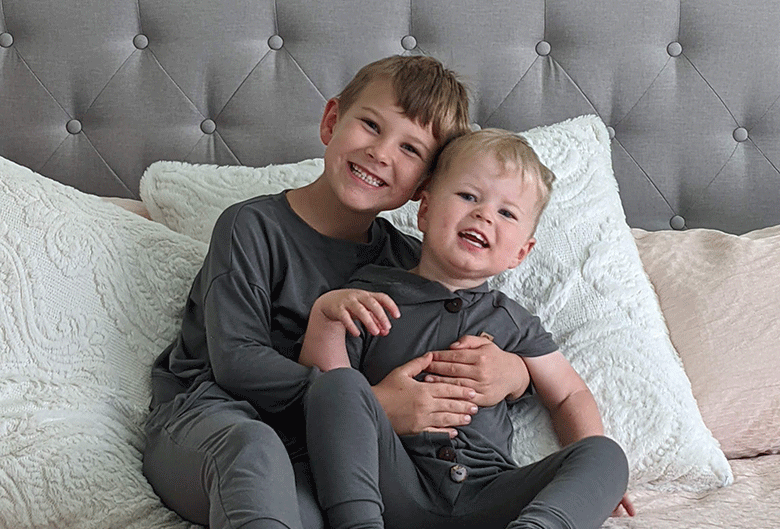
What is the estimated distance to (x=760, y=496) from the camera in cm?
129

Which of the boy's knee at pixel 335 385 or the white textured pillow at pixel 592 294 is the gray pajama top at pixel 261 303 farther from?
the white textured pillow at pixel 592 294

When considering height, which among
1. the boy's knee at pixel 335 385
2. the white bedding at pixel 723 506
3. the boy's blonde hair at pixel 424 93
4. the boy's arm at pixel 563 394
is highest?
the boy's blonde hair at pixel 424 93

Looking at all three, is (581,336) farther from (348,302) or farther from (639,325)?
(348,302)

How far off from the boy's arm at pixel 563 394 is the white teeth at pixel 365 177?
340 millimetres

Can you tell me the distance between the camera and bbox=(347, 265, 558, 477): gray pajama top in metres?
1.23

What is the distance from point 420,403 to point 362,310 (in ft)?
0.52

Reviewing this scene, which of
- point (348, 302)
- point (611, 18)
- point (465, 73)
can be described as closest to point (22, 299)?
point (348, 302)

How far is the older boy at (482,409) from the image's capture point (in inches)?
41.0

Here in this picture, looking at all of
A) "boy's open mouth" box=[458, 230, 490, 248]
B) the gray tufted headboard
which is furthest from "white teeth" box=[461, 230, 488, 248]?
the gray tufted headboard

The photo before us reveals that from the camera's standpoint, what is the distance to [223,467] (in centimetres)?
102

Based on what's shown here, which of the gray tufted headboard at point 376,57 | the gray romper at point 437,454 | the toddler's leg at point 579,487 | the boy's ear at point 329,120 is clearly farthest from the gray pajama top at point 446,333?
the gray tufted headboard at point 376,57

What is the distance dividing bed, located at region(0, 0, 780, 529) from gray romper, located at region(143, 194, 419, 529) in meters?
0.07

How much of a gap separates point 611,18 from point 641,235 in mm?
485

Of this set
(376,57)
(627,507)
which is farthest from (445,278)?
(376,57)
